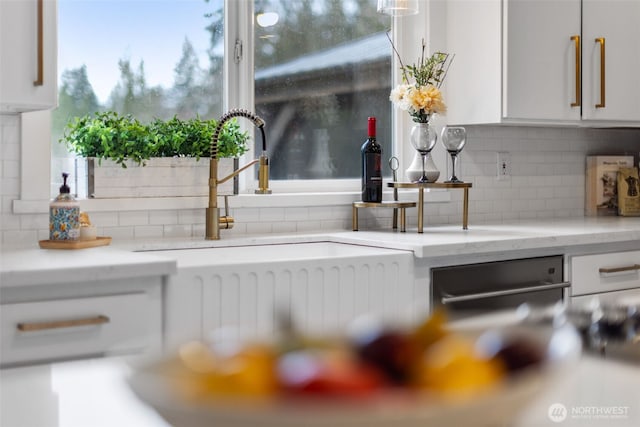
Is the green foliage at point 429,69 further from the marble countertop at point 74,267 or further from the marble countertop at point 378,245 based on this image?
the marble countertop at point 74,267

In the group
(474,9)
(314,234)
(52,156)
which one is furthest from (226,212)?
(474,9)

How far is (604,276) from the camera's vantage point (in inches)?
127

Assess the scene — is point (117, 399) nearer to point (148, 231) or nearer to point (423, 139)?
point (148, 231)

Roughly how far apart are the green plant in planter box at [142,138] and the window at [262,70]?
12cm

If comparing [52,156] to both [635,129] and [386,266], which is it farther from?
[635,129]

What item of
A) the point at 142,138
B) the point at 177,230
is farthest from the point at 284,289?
the point at 142,138

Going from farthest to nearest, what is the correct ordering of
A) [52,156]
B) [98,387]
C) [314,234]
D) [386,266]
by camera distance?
1. [314,234]
2. [52,156]
3. [386,266]
4. [98,387]

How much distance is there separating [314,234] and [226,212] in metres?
0.36

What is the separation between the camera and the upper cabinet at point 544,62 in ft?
11.3

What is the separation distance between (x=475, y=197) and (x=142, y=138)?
1667mm

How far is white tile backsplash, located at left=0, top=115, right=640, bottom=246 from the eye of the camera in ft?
9.07

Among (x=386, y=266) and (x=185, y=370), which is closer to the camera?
(x=185, y=370)

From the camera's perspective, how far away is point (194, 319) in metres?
2.33

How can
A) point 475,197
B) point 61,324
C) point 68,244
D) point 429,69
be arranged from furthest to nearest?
1. point 475,197
2. point 429,69
3. point 68,244
4. point 61,324
